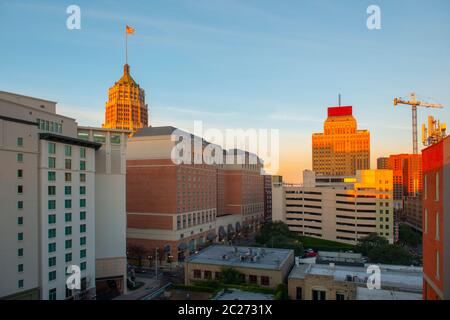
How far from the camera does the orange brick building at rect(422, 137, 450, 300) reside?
10.8m

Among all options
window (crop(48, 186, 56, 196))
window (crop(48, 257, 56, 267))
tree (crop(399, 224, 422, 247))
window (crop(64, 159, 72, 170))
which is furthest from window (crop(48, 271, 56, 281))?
tree (crop(399, 224, 422, 247))

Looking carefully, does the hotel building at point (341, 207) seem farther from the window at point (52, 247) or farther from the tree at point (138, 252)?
the window at point (52, 247)

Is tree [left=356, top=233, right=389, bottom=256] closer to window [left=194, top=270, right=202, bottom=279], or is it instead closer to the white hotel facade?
window [left=194, top=270, right=202, bottom=279]

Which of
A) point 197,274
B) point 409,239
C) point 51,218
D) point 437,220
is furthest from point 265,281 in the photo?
point 409,239

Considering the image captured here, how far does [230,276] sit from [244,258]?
11.6 feet

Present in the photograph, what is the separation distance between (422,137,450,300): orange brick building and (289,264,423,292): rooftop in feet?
30.9

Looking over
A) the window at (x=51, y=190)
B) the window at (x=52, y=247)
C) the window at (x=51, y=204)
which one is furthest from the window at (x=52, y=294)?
the window at (x=51, y=190)

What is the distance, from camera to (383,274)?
1025 inches

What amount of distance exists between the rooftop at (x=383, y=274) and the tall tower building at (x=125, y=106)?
80.6 metres

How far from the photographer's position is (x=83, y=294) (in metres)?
29.3

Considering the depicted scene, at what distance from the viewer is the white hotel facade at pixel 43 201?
23.5m

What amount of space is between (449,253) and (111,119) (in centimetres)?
9923
